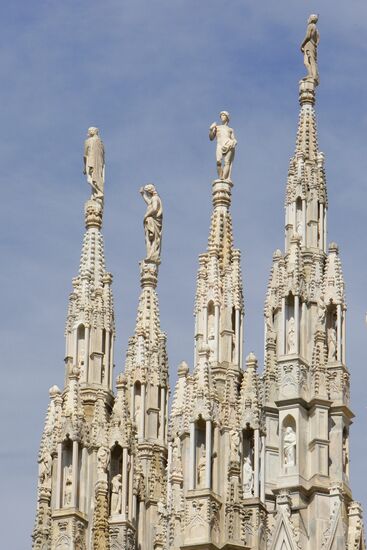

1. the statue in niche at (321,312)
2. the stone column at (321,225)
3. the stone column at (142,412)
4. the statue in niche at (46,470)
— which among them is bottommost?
the statue in niche at (46,470)

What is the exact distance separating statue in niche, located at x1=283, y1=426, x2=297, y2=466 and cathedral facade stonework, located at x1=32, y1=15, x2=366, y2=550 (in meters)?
0.04

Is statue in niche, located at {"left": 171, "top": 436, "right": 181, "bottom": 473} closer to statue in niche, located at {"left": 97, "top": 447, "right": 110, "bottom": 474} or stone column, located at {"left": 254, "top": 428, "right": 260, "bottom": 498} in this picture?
stone column, located at {"left": 254, "top": 428, "right": 260, "bottom": 498}

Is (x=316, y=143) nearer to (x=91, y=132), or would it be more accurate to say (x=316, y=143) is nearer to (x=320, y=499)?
(x=91, y=132)

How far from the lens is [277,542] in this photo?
172ft

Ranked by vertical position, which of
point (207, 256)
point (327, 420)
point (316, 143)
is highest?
point (316, 143)

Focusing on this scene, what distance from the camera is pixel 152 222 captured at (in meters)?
62.8

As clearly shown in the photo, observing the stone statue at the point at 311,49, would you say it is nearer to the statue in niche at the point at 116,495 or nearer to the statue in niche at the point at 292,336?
the statue in niche at the point at 292,336

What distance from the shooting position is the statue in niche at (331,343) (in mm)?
57594

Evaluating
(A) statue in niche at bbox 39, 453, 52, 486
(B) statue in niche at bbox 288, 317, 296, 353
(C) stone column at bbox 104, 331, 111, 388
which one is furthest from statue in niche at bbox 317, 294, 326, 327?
(A) statue in niche at bbox 39, 453, 52, 486

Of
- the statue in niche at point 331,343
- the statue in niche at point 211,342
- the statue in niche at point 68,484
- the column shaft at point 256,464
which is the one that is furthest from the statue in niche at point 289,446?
the statue in niche at point 68,484

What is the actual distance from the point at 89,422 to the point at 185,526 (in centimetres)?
676

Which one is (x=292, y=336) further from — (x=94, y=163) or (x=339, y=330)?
(x=94, y=163)

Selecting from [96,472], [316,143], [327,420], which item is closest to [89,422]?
[96,472]

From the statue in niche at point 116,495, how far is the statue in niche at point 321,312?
6505mm
